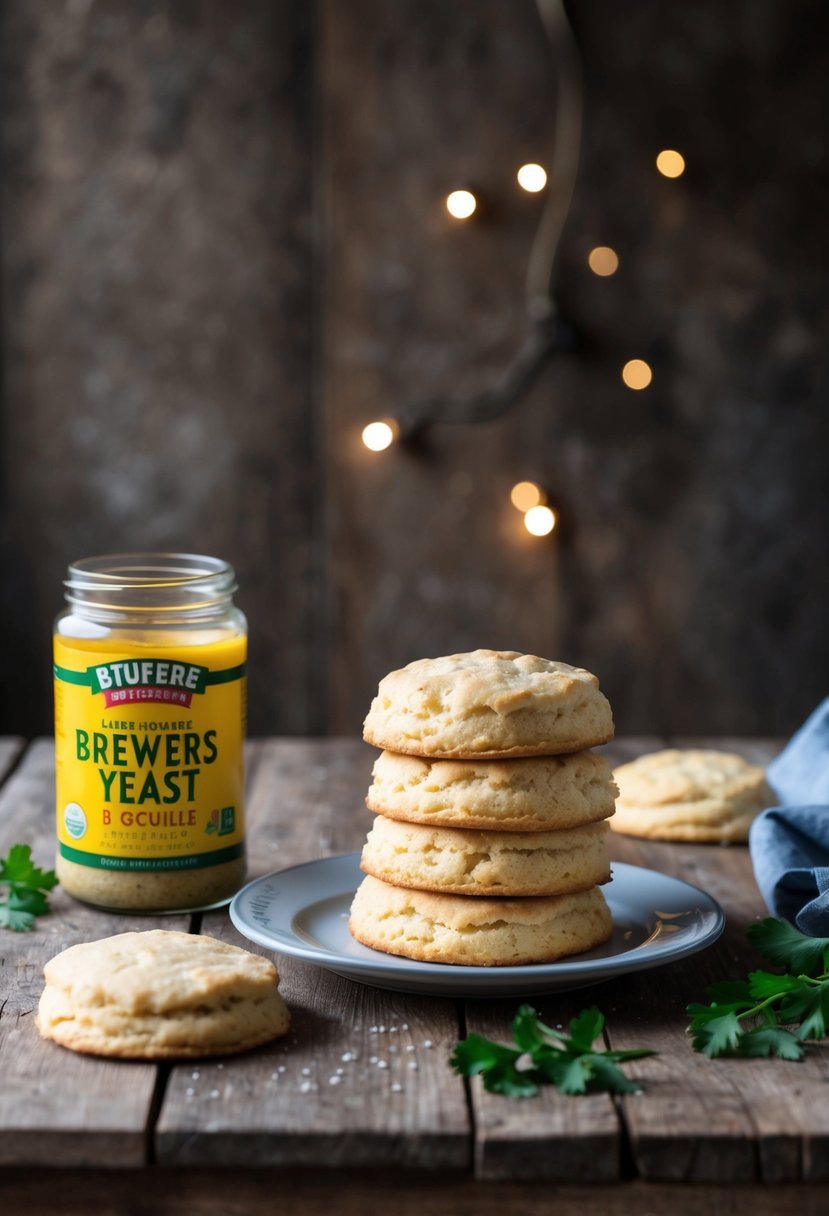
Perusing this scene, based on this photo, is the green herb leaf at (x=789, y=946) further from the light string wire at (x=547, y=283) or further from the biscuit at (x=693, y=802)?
the light string wire at (x=547, y=283)

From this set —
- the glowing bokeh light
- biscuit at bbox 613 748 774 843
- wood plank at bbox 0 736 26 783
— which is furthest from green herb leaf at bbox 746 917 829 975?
the glowing bokeh light

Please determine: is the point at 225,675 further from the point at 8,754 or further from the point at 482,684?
the point at 8,754

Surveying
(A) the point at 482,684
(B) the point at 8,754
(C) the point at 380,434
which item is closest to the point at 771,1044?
(A) the point at 482,684

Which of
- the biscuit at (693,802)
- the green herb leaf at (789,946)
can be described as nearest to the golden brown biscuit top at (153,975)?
the green herb leaf at (789,946)

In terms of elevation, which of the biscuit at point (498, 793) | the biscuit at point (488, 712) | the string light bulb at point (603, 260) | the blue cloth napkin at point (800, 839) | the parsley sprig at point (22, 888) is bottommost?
the parsley sprig at point (22, 888)

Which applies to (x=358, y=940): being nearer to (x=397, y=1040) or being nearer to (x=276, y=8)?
(x=397, y=1040)

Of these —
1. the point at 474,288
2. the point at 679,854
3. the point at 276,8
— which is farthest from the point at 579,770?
the point at 276,8
